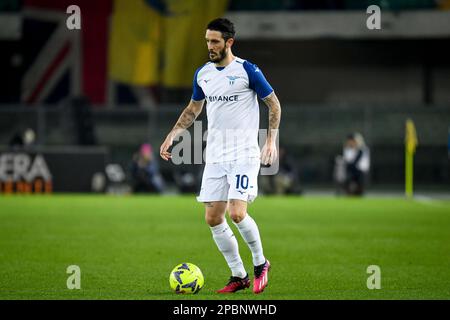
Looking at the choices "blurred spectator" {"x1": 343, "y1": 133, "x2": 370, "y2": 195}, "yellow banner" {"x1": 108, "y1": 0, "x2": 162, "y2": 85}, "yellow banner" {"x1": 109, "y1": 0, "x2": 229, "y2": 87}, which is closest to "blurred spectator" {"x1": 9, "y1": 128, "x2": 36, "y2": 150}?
"yellow banner" {"x1": 108, "y1": 0, "x2": 162, "y2": 85}

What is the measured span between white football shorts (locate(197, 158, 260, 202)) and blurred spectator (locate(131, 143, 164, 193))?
68.8ft

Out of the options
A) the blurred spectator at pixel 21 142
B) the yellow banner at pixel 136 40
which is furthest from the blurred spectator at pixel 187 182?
the yellow banner at pixel 136 40

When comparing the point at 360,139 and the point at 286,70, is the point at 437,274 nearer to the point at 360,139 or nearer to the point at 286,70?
the point at 360,139

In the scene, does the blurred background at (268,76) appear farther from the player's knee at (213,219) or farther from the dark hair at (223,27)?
the dark hair at (223,27)

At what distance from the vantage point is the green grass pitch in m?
10.9

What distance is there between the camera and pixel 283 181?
106 ft

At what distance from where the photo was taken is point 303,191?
3572 cm

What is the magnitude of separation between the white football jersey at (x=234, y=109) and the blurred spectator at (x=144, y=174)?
20948mm

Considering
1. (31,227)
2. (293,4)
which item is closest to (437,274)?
(31,227)

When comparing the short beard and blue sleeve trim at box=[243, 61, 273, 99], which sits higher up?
the short beard

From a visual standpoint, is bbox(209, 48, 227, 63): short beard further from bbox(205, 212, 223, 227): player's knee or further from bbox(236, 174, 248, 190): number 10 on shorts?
bbox(205, 212, 223, 227): player's knee

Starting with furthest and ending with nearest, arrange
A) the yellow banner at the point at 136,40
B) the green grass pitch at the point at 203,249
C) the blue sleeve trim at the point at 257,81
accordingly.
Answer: the yellow banner at the point at 136,40, the green grass pitch at the point at 203,249, the blue sleeve trim at the point at 257,81

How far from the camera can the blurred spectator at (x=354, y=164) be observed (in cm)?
3197

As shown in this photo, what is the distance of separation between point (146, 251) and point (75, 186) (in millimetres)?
16137
